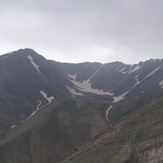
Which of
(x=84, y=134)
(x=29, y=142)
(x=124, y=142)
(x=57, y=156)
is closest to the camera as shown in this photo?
(x=124, y=142)

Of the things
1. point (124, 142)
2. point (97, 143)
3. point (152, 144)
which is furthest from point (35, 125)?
point (152, 144)

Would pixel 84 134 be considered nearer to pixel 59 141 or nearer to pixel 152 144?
pixel 59 141

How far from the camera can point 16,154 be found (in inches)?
6791

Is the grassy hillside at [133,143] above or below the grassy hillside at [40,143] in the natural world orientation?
below

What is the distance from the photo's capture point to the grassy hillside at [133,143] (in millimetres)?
101062

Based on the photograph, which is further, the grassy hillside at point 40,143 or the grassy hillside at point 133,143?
the grassy hillside at point 40,143

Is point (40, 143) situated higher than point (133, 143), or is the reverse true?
point (40, 143)

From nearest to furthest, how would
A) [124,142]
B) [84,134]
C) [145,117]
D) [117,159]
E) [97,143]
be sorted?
[117,159], [124,142], [97,143], [145,117], [84,134]

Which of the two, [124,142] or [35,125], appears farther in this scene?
[35,125]

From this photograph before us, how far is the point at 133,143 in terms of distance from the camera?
11144 centimetres

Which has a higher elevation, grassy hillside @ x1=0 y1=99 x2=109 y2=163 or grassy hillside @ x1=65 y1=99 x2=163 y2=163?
grassy hillside @ x1=0 y1=99 x2=109 y2=163

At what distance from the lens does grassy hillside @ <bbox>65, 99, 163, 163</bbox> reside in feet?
332

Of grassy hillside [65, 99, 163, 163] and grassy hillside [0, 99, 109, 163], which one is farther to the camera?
grassy hillside [0, 99, 109, 163]

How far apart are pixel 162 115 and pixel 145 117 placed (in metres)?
7.81
